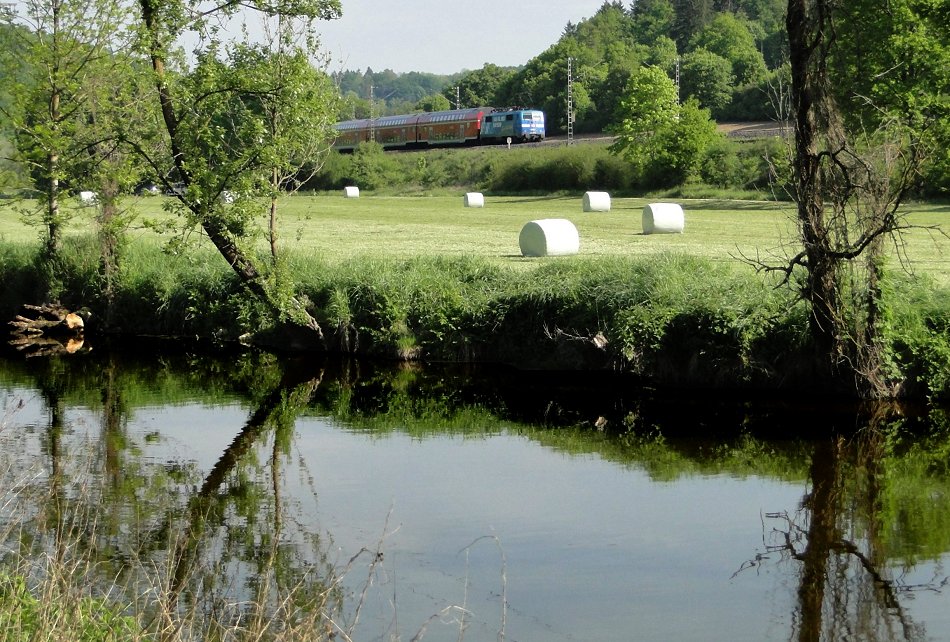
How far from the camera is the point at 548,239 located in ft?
92.3

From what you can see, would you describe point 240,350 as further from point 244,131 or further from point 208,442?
point 208,442

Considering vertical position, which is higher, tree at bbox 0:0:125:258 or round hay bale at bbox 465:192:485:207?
tree at bbox 0:0:125:258

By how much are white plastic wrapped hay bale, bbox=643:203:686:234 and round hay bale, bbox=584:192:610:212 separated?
11975 mm

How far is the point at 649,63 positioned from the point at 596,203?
69757 millimetres

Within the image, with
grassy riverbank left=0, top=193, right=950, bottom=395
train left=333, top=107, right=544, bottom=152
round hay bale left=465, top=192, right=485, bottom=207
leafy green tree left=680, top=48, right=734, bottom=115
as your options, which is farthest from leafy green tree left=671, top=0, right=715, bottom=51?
grassy riverbank left=0, top=193, right=950, bottom=395

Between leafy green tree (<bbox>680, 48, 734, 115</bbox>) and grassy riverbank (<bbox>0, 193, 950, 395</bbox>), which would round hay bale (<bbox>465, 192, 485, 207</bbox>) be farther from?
leafy green tree (<bbox>680, 48, 734, 115</bbox>)

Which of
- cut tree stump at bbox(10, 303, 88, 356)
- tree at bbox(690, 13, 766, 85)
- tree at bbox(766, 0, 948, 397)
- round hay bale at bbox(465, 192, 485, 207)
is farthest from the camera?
tree at bbox(690, 13, 766, 85)

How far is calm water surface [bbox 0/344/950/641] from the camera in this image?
948cm

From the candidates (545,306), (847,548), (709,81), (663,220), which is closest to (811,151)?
(545,306)

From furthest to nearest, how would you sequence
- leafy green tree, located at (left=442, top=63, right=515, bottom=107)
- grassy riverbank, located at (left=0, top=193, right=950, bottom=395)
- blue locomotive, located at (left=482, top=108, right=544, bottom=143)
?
leafy green tree, located at (left=442, top=63, right=515, bottom=107)
blue locomotive, located at (left=482, top=108, right=544, bottom=143)
grassy riverbank, located at (left=0, top=193, right=950, bottom=395)

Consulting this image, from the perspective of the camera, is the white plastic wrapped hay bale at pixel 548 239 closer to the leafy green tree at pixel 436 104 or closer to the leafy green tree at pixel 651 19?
the leafy green tree at pixel 436 104

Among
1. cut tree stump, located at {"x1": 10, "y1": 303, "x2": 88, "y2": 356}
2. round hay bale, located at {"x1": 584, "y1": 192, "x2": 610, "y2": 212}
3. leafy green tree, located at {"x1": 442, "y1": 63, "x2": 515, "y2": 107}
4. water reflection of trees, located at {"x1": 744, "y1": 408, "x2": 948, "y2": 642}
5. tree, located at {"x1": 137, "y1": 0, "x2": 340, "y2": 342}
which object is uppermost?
leafy green tree, located at {"x1": 442, "y1": 63, "x2": 515, "y2": 107}

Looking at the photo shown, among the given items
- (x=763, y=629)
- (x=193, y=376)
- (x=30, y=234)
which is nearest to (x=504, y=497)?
(x=763, y=629)

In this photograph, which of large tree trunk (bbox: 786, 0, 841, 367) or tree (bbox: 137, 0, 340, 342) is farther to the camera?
tree (bbox: 137, 0, 340, 342)
